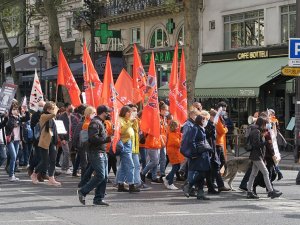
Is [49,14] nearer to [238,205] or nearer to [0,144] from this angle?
[0,144]

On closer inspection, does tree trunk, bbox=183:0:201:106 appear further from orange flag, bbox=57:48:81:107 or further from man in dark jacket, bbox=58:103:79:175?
man in dark jacket, bbox=58:103:79:175

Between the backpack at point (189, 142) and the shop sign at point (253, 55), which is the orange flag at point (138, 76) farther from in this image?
the shop sign at point (253, 55)

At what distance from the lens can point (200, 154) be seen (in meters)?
12.1

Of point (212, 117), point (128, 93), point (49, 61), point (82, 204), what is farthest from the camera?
point (49, 61)

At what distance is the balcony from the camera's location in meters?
33.2

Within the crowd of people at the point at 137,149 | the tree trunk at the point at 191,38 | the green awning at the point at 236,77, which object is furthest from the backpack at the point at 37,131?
the green awning at the point at 236,77

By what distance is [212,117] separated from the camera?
1332 centimetres

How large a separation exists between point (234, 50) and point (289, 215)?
739 inches

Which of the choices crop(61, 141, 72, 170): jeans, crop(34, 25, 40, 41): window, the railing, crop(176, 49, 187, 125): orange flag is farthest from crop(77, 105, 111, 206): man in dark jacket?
crop(34, 25, 40, 41): window

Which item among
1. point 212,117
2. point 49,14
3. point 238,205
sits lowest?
point 238,205

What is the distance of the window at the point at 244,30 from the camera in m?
28.0

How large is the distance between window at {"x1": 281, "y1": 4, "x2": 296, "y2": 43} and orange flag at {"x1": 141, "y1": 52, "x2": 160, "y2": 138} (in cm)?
1322

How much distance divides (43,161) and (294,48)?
7.40 meters

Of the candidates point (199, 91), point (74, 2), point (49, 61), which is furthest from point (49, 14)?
point (49, 61)
